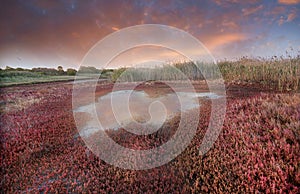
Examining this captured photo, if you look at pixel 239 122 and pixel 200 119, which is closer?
pixel 239 122

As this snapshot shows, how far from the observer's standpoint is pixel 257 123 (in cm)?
504

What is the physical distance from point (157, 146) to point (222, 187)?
6.97ft

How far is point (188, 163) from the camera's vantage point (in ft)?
13.8

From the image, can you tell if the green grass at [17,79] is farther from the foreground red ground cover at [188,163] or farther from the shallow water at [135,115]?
the foreground red ground cover at [188,163]

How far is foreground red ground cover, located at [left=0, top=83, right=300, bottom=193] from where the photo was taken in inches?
134

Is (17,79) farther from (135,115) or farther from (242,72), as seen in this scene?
(242,72)

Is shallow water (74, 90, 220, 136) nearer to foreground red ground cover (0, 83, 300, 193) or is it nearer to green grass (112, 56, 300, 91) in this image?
foreground red ground cover (0, 83, 300, 193)

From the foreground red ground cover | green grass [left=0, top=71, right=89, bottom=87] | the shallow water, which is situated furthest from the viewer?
green grass [left=0, top=71, right=89, bottom=87]

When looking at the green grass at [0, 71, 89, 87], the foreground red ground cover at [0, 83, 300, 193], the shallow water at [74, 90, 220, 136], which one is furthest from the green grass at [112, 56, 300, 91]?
the green grass at [0, 71, 89, 87]

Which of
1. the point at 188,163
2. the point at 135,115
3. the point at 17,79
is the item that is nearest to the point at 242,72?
the point at 135,115

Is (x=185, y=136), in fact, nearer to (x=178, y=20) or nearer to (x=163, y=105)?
(x=163, y=105)

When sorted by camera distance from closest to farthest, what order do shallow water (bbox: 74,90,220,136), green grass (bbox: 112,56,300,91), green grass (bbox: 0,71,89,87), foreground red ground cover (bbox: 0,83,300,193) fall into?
1. foreground red ground cover (bbox: 0,83,300,193)
2. shallow water (bbox: 74,90,220,136)
3. green grass (bbox: 112,56,300,91)
4. green grass (bbox: 0,71,89,87)

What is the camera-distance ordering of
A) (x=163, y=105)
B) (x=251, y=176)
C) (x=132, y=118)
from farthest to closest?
(x=163, y=105) < (x=132, y=118) < (x=251, y=176)

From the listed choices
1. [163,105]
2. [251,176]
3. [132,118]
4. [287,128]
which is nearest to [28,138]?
[132,118]
